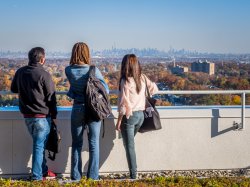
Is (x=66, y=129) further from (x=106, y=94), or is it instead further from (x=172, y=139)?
(x=172, y=139)

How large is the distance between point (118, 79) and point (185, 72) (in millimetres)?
2718

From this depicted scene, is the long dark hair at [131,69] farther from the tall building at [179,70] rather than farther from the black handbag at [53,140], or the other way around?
the tall building at [179,70]

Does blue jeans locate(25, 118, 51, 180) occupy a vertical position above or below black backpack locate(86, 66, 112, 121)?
below

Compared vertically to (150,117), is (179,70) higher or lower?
higher

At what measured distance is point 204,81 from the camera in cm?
901

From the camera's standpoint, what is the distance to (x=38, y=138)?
675 centimetres

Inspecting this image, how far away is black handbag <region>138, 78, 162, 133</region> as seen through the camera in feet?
23.7

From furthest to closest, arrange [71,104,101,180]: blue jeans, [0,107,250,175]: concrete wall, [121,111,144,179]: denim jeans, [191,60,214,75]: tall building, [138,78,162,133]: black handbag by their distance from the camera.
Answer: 1. [191,60,214,75]: tall building
2. [0,107,250,175]: concrete wall
3. [138,78,162,133]: black handbag
4. [121,111,144,179]: denim jeans
5. [71,104,101,180]: blue jeans

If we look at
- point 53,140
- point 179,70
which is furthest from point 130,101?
point 179,70

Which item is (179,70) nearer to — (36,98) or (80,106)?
(80,106)

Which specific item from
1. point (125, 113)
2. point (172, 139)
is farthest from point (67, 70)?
point (172, 139)

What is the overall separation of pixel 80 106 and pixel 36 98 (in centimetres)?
59

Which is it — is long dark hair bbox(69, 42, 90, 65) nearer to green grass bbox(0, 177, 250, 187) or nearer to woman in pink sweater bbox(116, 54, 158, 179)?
woman in pink sweater bbox(116, 54, 158, 179)

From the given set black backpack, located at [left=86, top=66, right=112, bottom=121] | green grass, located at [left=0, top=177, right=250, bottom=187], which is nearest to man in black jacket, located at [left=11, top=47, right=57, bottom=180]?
black backpack, located at [left=86, top=66, right=112, bottom=121]
